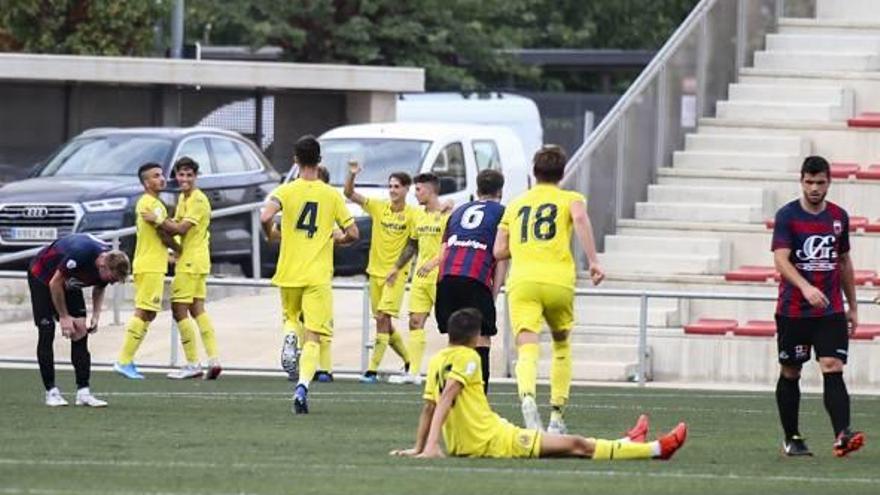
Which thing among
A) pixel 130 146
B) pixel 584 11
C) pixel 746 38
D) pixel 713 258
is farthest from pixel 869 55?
pixel 584 11

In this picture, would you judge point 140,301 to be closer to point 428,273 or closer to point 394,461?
point 428,273

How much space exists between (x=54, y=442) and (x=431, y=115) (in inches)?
1300

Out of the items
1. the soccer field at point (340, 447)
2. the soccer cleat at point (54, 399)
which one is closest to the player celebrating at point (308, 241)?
the soccer field at point (340, 447)

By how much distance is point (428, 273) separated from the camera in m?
23.5

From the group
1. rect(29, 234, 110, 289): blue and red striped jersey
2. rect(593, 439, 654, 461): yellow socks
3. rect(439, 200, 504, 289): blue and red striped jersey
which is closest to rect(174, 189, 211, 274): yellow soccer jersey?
rect(29, 234, 110, 289): blue and red striped jersey

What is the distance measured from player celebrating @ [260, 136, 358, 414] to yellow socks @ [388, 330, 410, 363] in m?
4.83

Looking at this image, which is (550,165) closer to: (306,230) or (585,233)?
(585,233)

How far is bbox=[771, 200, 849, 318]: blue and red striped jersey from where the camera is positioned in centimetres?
1587

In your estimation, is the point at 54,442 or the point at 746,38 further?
the point at 746,38

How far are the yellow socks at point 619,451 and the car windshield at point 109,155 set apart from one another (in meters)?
16.8

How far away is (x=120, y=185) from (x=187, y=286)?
700cm

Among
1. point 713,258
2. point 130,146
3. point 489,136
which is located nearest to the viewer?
point 713,258

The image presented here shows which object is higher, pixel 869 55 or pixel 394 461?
pixel 869 55

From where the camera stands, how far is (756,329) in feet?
83.6
